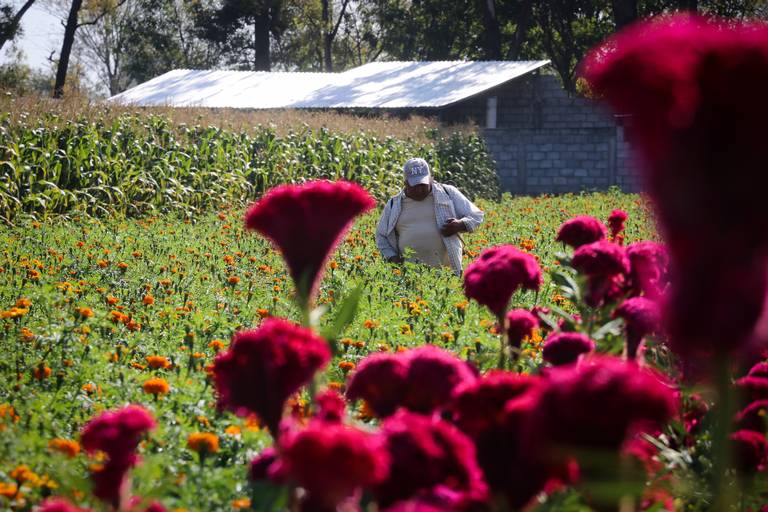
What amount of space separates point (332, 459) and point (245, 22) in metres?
48.6

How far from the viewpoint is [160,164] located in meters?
14.3

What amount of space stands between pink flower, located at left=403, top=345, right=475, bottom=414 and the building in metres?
22.8

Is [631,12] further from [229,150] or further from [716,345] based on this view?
[716,345]

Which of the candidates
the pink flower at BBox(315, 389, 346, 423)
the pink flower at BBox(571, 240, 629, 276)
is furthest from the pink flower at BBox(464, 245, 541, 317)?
the pink flower at BBox(315, 389, 346, 423)

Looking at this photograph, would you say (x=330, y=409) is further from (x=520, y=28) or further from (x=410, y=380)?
(x=520, y=28)

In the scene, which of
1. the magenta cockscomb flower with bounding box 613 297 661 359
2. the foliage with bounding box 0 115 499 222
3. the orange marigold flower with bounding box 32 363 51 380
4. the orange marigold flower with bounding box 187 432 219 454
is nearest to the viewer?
the magenta cockscomb flower with bounding box 613 297 661 359

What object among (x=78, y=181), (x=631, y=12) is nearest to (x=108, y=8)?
(x=631, y=12)

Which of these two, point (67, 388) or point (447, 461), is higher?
point (447, 461)

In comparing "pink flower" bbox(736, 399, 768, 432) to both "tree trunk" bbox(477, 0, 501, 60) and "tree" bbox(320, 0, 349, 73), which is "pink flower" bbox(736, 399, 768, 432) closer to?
"tree trunk" bbox(477, 0, 501, 60)

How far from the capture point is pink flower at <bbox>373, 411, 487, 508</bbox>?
1082 mm

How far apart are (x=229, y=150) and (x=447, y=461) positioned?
15607 millimetres

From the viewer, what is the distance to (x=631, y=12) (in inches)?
1209

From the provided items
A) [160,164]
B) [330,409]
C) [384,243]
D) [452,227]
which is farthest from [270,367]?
[160,164]

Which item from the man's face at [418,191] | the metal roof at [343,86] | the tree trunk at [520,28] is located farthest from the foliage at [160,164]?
the tree trunk at [520,28]
